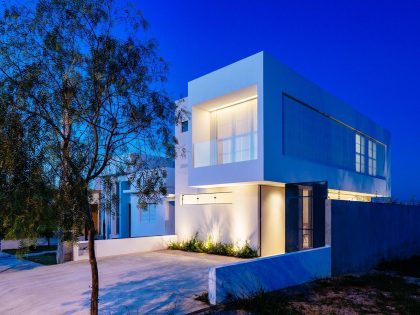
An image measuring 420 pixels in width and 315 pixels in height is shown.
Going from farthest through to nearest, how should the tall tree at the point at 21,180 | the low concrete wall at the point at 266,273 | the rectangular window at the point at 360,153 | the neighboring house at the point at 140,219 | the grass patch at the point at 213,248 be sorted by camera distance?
the rectangular window at the point at 360,153 < the neighboring house at the point at 140,219 < the grass patch at the point at 213,248 < the low concrete wall at the point at 266,273 < the tall tree at the point at 21,180

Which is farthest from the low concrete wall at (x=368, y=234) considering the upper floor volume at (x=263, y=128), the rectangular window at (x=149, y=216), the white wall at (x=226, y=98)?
the rectangular window at (x=149, y=216)

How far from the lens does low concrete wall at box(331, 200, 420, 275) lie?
33.4ft

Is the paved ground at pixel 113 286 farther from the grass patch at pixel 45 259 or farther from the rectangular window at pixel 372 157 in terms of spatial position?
the rectangular window at pixel 372 157

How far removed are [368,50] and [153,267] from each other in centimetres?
6351

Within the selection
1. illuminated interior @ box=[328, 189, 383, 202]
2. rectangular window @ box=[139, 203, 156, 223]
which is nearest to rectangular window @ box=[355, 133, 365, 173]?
illuminated interior @ box=[328, 189, 383, 202]

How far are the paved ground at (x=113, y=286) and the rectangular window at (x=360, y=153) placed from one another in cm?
1065

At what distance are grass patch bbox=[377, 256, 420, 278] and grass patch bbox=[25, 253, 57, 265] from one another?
463 inches

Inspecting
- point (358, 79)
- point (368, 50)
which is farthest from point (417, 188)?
point (368, 50)

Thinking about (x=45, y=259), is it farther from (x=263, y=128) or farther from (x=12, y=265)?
(x=263, y=128)

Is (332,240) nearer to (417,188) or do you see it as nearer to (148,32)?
(148,32)

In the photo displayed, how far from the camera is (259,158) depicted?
11859 mm

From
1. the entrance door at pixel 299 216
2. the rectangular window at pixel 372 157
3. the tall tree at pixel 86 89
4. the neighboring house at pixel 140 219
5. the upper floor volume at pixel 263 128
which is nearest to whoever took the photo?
the tall tree at pixel 86 89

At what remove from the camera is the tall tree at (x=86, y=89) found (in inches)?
190

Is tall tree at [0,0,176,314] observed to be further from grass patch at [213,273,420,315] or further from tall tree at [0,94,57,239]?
grass patch at [213,273,420,315]
